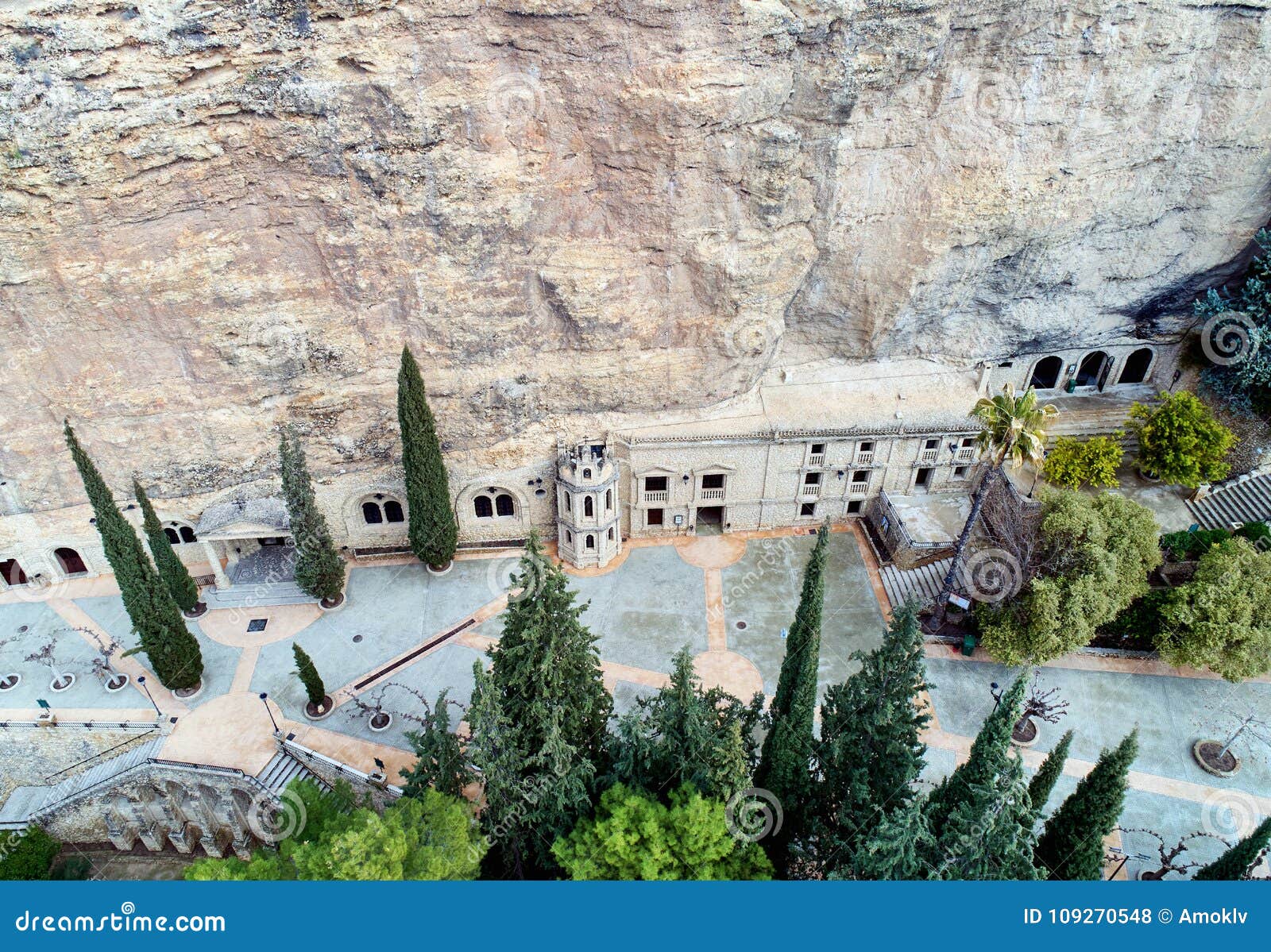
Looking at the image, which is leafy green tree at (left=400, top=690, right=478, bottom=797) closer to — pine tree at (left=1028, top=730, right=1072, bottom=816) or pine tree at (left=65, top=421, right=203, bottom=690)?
pine tree at (left=65, top=421, right=203, bottom=690)

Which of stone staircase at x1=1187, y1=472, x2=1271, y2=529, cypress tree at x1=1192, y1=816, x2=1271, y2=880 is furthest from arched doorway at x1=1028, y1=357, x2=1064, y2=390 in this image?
cypress tree at x1=1192, y1=816, x2=1271, y2=880

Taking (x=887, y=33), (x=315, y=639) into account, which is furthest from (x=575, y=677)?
(x=887, y=33)

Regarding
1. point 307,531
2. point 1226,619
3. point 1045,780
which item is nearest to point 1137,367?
point 1226,619

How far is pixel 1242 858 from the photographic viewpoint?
2306 cm

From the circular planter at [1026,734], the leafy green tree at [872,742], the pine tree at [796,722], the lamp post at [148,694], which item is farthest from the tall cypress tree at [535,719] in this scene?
the circular planter at [1026,734]

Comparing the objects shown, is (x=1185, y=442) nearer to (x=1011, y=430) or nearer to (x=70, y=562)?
(x=1011, y=430)

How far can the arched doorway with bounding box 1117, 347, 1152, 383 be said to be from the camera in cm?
4334

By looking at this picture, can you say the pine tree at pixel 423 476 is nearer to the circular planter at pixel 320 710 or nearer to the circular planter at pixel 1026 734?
the circular planter at pixel 320 710

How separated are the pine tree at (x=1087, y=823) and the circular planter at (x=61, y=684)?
1443 inches

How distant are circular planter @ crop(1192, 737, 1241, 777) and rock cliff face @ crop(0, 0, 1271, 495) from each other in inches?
781

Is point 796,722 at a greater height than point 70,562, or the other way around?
point 796,722

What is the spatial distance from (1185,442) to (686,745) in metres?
28.9

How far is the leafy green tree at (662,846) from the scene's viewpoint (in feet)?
73.8

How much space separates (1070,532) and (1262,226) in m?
18.8
